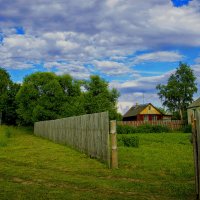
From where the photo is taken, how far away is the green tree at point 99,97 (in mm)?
46438

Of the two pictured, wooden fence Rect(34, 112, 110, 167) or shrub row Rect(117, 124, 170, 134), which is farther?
shrub row Rect(117, 124, 170, 134)

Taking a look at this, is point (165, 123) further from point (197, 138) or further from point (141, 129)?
point (197, 138)

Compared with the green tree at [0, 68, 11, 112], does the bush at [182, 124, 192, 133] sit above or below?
below

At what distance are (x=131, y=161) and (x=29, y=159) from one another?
4.24 meters

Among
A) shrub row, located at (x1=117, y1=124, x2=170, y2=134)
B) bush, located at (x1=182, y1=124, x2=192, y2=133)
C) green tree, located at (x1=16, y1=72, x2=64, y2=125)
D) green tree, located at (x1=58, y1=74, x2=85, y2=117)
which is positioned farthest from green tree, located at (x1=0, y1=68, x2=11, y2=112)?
A: bush, located at (x1=182, y1=124, x2=192, y2=133)

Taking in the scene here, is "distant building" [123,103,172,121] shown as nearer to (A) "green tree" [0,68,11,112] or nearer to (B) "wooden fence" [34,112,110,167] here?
(A) "green tree" [0,68,11,112]

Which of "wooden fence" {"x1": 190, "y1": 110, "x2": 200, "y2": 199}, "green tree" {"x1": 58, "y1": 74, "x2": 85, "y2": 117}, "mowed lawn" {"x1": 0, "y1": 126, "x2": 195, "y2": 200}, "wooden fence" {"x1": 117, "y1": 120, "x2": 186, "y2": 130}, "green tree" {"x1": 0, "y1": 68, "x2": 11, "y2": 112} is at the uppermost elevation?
"green tree" {"x1": 0, "y1": 68, "x2": 11, "y2": 112}

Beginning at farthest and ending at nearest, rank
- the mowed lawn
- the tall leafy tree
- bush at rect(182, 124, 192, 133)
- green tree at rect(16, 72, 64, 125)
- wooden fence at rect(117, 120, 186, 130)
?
the tall leafy tree → green tree at rect(16, 72, 64, 125) → wooden fence at rect(117, 120, 186, 130) → bush at rect(182, 124, 192, 133) → the mowed lawn

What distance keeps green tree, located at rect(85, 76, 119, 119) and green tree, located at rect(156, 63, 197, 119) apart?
808 inches

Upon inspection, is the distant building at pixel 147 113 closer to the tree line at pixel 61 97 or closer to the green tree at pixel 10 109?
the tree line at pixel 61 97

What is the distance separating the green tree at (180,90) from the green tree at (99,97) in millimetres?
20517

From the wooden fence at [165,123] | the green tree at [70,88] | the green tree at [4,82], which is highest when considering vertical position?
the green tree at [4,82]

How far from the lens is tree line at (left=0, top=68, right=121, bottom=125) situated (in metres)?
46.8

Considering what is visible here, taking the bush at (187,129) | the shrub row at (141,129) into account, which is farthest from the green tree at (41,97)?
the bush at (187,129)
